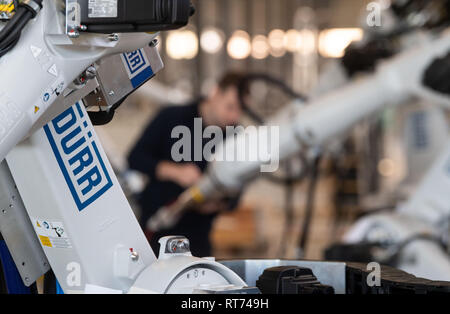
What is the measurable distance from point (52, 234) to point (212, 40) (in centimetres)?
1016

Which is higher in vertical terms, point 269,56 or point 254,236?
point 269,56

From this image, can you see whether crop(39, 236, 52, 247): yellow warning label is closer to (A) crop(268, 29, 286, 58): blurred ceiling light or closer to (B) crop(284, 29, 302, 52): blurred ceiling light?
(B) crop(284, 29, 302, 52): blurred ceiling light

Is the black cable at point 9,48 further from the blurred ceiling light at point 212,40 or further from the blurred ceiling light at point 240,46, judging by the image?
the blurred ceiling light at point 240,46

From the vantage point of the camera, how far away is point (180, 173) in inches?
148

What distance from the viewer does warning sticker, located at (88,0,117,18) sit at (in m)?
1.26

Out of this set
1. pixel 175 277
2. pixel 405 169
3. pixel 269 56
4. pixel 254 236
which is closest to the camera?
pixel 175 277

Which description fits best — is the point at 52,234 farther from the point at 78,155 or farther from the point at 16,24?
the point at 16,24

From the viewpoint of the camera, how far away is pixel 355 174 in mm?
9859

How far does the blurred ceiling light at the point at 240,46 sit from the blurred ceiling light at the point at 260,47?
160 mm

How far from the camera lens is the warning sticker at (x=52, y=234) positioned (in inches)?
58.6

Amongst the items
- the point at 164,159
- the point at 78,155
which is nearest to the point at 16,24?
the point at 78,155

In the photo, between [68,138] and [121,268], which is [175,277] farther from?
[68,138]
